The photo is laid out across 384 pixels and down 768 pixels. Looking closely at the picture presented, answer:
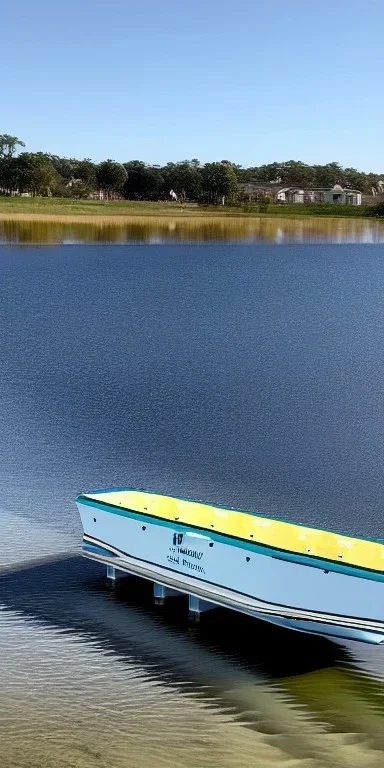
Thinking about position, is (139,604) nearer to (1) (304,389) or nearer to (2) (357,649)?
(2) (357,649)

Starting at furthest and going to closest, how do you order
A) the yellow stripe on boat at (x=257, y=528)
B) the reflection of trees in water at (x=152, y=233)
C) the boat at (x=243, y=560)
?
the reflection of trees in water at (x=152, y=233) < the yellow stripe on boat at (x=257, y=528) < the boat at (x=243, y=560)

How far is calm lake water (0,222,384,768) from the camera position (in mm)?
15242

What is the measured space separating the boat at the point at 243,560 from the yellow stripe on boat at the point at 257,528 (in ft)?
0.06

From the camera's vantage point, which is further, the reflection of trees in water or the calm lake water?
the reflection of trees in water

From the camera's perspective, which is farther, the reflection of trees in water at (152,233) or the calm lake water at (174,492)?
the reflection of trees in water at (152,233)

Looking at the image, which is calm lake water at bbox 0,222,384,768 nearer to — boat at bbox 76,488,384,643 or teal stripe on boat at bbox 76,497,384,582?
boat at bbox 76,488,384,643

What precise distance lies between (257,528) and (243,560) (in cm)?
158

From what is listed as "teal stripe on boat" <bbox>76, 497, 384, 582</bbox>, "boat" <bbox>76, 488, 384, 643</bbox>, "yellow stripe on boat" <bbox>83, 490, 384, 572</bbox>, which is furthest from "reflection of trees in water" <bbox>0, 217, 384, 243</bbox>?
"teal stripe on boat" <bbox>76, 497, 384, 582</bbox>

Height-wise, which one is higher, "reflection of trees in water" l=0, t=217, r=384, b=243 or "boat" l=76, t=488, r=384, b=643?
"reflection of trees in water" l=0, t=217, r=384, b=243

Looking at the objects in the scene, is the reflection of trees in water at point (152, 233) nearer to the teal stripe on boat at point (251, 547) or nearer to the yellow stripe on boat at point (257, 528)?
the yellow stripe on boat at point (257, 528)

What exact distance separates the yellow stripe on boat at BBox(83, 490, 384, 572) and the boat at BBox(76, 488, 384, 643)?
0.06 ft

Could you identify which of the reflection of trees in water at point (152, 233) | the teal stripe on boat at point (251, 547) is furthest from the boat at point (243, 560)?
the reflection of trees in water at point (152, 233)

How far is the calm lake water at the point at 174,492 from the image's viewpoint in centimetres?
1524

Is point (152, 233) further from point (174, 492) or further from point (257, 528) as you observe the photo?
point (257, 528)
